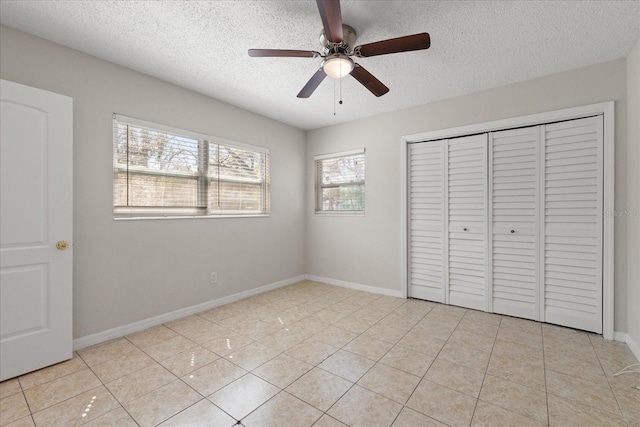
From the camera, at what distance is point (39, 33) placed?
222cm

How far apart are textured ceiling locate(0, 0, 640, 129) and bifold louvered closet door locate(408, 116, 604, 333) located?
0.75 meters

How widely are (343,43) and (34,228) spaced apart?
262 centimetres

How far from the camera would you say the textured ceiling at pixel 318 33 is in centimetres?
194

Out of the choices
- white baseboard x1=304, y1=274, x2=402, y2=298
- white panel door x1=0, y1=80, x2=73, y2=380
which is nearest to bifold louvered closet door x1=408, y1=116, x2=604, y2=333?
white baseboard x1=304, y1=274, x2=402, y2=298

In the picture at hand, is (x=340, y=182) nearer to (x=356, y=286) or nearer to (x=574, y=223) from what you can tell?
(x=356, y=286)

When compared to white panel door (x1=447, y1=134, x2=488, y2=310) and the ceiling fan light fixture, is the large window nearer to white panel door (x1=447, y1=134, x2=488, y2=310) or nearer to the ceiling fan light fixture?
the ceiling fan light fixture

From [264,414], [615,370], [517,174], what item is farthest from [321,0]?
[615,370]

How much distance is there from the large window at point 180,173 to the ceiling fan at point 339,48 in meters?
1.65

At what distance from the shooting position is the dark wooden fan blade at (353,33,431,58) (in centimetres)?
175

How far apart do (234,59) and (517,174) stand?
3.10m

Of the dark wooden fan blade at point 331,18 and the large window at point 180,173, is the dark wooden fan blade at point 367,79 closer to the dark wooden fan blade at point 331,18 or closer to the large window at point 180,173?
the dark wooden fan blade at point 331,18

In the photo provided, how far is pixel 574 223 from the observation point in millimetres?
2797

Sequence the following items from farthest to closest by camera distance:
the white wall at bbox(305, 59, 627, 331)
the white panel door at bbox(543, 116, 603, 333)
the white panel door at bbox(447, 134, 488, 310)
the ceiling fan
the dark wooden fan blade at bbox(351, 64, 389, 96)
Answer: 1. the white panel door at bbox(447, 134, 488, 310)
2. the white panel door at bbox(543, 116, 603, 333)
3. the white wall at bbox(305, 59, 627, 331)
4. the dark wooden fan blade at bbox(351, 64, 389, 96)
5. the ceiling fan

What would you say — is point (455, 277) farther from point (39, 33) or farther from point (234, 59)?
point (39, 33)
